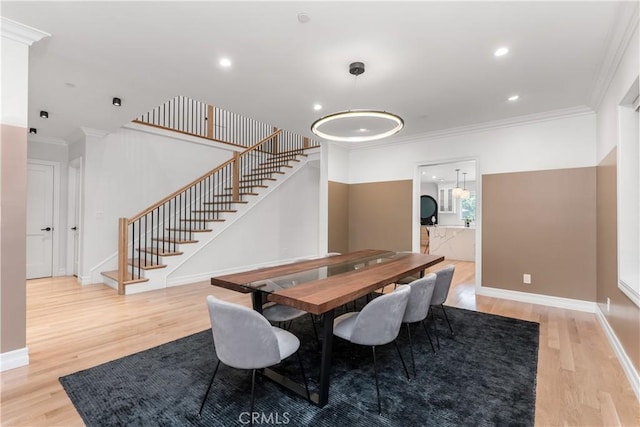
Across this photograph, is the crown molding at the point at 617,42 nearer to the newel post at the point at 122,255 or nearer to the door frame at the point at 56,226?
the newel post at the point at 122,255

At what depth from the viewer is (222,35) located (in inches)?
93.8

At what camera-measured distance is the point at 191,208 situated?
613 centimetres

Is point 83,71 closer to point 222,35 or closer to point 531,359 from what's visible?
point 222,35

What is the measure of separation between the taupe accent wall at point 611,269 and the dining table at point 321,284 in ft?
5.12

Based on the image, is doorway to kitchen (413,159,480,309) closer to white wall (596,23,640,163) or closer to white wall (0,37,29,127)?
white wall (596,23,640,163)

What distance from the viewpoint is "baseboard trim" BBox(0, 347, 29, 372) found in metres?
2.25

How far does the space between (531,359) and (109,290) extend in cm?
534

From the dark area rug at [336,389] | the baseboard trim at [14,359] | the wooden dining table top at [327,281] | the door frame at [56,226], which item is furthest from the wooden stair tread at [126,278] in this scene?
the wooden dining table top at [327,281]

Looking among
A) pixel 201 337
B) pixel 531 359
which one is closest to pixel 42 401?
pixel 201 337

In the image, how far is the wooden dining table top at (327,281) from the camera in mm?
1779

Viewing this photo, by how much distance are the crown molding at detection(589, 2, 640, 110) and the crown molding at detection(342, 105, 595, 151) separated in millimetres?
623

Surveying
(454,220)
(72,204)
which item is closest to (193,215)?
(72,204)

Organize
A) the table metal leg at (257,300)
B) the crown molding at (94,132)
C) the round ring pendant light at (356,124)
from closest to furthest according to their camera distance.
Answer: the table metal leg at (257,300) → the round ring pendant light at (356,124) → the crown molding at (94,132)

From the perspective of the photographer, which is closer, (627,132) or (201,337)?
(627,132)
